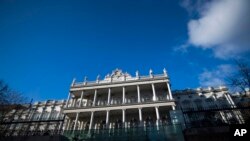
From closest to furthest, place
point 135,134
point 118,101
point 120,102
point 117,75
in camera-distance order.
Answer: point 135,134, point 120,102, point 118,101, point 117,75

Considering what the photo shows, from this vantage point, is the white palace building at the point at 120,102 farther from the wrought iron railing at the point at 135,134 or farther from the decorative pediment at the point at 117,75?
the wrought iron railing at the point at 135,134

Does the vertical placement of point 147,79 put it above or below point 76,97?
above

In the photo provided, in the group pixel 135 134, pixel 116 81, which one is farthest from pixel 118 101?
pixel 135 134

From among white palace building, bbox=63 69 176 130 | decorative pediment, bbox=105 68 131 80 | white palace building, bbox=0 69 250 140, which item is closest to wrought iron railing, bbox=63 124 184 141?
white palace building, bbox=0 69 250 140

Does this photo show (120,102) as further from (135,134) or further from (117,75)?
(135,134)

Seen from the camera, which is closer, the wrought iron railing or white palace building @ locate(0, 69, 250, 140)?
the wrought iron railing

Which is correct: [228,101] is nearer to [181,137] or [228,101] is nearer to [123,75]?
[123,75]

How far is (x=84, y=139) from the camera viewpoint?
465 inches

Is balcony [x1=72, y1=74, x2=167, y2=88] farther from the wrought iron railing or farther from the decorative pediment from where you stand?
the wrought iron railing

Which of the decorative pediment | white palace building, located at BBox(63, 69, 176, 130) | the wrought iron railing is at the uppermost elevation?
the decorative pediment

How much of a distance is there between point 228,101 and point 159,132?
1083 inches

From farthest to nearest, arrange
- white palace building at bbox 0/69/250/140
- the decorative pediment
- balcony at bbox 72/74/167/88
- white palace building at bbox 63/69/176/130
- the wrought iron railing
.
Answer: the decorative pediment
balcony at bbox 72/74/167/88
white palace building at bbox 63/69/176/130
white palace building at bbox 0/69/250/140
the wrought iron railing

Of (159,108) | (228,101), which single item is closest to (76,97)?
(159,108)

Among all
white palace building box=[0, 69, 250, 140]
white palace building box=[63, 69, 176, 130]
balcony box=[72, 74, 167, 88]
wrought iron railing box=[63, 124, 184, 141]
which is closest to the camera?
wrought iron railing box=[63, 124, 184, 141]
